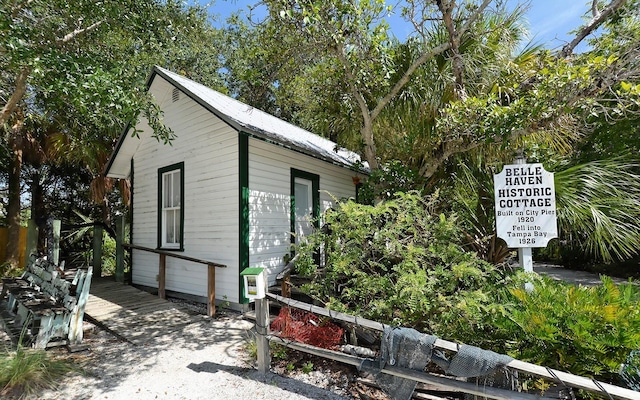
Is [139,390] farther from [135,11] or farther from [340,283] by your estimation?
[135,11]

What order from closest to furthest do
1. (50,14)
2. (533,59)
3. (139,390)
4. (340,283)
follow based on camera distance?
(139,390), (340,283), (533,59), (50,14)

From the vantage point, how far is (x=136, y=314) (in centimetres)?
666

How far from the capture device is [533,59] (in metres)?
6.11

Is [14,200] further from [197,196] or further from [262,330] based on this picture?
[262,330]

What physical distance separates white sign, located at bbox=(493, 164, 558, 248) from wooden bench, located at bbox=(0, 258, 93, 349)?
553 cm

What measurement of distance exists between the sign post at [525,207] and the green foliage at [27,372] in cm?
545

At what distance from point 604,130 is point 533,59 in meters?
4.40

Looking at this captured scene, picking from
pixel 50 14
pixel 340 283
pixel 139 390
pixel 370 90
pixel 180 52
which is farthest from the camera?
pixel 180 52

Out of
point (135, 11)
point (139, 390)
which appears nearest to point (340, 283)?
point (139, 390)

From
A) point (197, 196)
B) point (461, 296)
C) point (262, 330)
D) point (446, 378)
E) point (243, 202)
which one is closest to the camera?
point (446, 378)

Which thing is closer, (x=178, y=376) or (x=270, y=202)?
(x=178, y=376)

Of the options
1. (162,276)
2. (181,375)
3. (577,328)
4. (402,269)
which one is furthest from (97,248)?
(577,328)

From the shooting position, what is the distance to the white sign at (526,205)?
4012 mm

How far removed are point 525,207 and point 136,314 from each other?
22.3 ft
